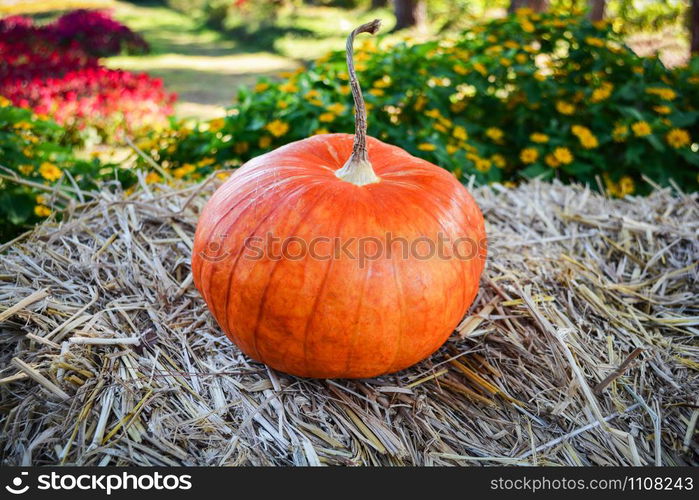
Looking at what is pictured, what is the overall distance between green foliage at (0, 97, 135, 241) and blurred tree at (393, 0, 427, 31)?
9.58m

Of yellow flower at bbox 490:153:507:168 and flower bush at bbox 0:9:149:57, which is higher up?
yellow flower at bbox 490:153:507:168

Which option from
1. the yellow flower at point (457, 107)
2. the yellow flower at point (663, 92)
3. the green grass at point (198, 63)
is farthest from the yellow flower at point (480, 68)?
the green grass at point (198, 63)

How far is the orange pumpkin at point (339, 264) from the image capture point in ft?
5.30

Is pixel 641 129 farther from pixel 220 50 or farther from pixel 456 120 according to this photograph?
pixel 220 50

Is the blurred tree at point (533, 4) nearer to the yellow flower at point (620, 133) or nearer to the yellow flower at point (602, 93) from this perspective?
the yellow flower at point (602, 93)

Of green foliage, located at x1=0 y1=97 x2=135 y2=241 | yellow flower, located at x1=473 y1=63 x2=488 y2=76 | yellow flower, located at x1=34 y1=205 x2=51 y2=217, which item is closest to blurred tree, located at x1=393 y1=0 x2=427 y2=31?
yellow flower, located at x1=473 y1=63 x2=488 y2=76

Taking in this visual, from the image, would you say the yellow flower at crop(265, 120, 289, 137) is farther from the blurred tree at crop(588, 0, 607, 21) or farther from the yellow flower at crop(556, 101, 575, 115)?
the blurred tree at crop(588, 0, 607, 21)

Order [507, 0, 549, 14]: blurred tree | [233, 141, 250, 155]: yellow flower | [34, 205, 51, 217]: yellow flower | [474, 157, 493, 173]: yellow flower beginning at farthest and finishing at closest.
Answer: [507, 0, 549, 14]: blurred tree, [474, 157, 493, 173]: yellow flower, [233, 141, 250, 155]: yellow flower, [34, 205, 51, 217]: yellow flower

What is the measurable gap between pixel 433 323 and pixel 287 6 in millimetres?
16079

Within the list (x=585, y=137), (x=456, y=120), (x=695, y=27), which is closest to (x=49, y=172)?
(x=456, y=120)

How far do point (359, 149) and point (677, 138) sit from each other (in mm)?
2880

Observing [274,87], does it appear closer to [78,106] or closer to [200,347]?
[200,347]

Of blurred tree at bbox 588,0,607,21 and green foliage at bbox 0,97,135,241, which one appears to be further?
blurred tree at bbox 588,0,607,21

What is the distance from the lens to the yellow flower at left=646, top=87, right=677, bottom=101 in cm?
369
